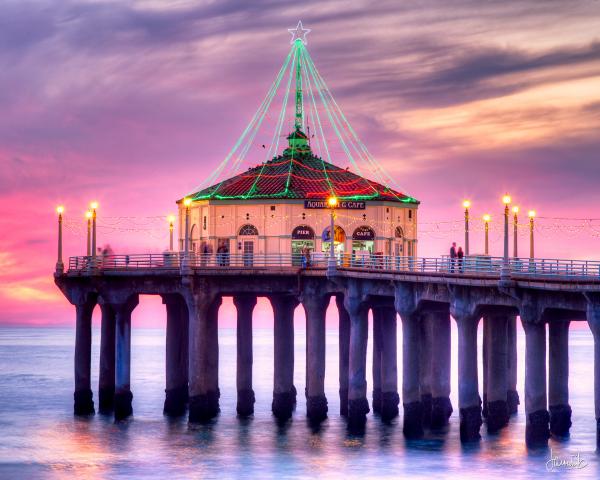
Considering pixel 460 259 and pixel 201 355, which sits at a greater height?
pixel 460 259

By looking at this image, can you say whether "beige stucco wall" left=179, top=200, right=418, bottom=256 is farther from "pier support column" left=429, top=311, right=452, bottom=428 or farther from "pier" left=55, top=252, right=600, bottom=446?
"pier support column" left=429, top=311, right=452, bottom=428

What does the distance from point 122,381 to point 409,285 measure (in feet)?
60.9

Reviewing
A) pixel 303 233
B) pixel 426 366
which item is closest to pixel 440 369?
pixel 426 366

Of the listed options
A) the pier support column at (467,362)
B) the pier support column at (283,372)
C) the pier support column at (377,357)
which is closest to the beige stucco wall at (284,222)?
the pier support column at (377,357)

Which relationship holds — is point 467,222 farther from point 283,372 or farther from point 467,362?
point 283,372

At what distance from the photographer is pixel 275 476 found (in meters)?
59.3

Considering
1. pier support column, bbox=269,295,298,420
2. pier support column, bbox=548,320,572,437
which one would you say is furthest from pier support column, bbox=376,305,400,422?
pier support column, bbox=548,320,572,437

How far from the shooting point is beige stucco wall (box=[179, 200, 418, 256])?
77.8m

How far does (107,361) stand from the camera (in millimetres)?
78125

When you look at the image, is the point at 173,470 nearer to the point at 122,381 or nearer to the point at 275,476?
the point at 275,476

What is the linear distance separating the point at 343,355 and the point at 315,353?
23.4ft

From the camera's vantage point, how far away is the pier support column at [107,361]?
257ft

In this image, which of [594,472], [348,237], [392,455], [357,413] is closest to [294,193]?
[348,237]

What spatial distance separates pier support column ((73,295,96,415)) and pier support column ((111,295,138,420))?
3.36 m
